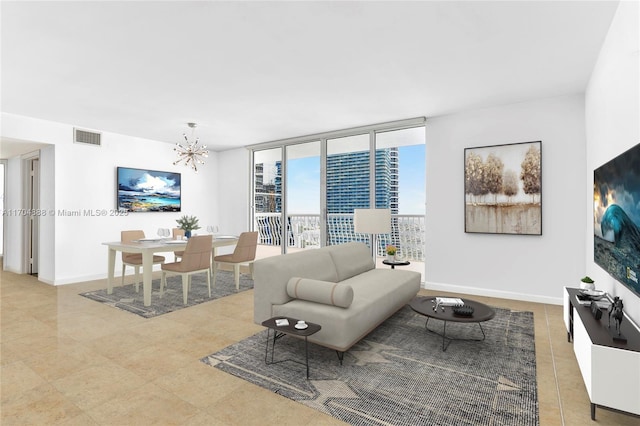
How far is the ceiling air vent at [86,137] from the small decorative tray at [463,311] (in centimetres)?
621

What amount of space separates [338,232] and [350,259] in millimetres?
2514

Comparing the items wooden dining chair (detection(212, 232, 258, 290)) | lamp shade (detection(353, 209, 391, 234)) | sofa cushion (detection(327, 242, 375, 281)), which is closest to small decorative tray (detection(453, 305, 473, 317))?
sofa cushion (detection(327, 242, 375, 281))

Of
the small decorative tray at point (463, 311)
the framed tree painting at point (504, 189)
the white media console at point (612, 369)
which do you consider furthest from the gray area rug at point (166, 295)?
the white media console at point (612, 369)

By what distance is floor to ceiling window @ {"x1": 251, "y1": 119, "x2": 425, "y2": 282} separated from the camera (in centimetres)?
558

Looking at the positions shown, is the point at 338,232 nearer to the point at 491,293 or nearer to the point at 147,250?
the point at 491,293

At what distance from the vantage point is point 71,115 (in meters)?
4.97

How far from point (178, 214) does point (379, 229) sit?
4.62m

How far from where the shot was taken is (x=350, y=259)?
4.06 meters

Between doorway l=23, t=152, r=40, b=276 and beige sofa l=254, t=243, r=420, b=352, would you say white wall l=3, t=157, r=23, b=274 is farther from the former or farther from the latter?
beige sofa l=254, t=243, r=420, b=352

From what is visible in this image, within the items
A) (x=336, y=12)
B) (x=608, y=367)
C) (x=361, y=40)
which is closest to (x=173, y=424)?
(x=608, y=367)

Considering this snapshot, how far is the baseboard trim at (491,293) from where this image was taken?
431 cm

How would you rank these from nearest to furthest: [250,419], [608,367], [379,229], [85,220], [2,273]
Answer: [608,367], [250,419], [379,229], [85,220], [2,273]

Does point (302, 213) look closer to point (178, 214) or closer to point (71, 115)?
point (178, 214)

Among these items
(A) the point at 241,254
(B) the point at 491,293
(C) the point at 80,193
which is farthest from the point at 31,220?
(B) the point at 491,293
